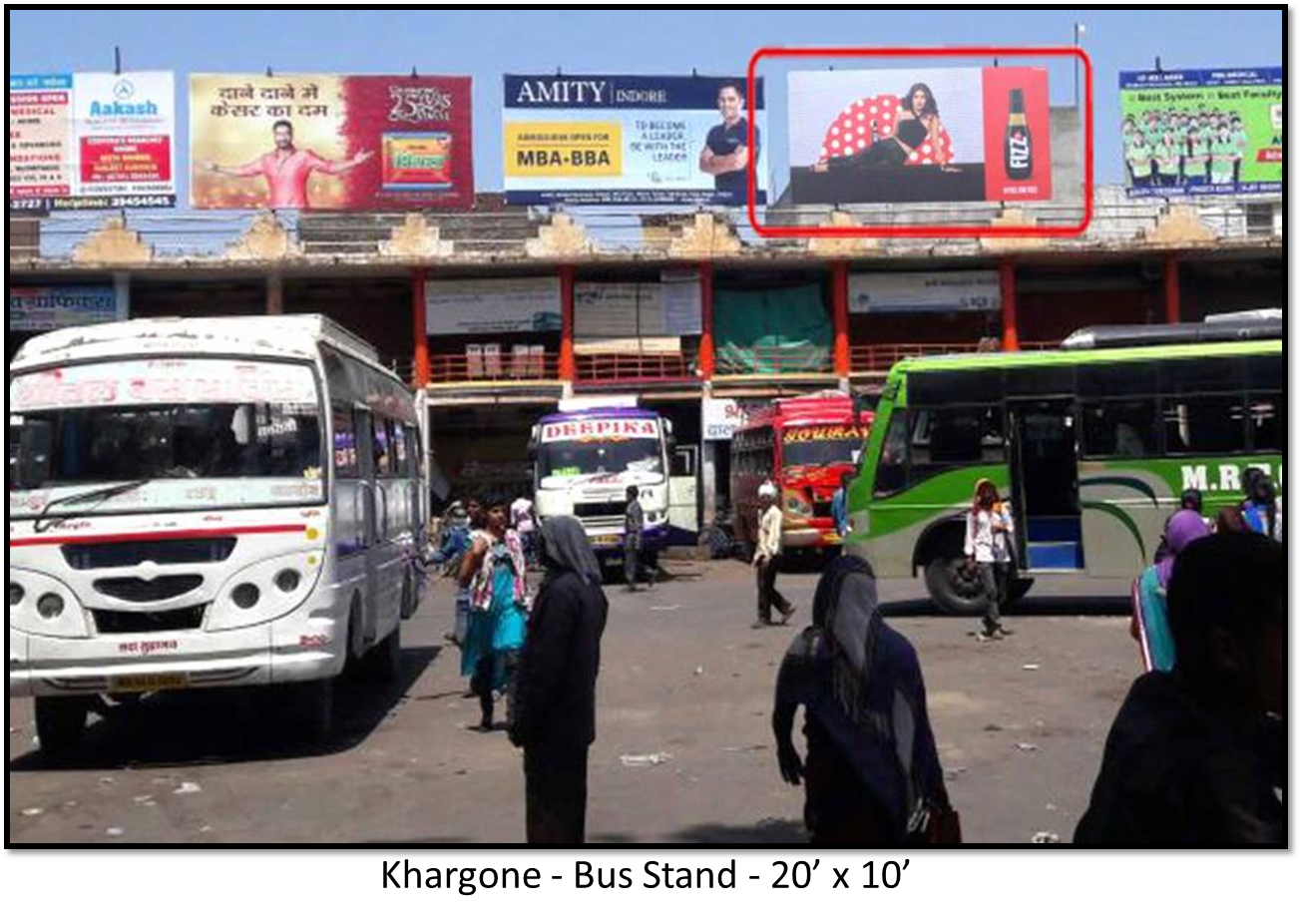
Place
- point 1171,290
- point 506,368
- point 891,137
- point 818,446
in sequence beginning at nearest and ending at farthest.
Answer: point 1171,290, point 891,137, point 818,446, point 506,368

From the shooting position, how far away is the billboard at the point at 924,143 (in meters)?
21.6

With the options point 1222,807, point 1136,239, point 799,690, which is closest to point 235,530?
point 799,690

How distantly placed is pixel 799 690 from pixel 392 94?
31.5 meters

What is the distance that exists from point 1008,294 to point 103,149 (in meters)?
19.4

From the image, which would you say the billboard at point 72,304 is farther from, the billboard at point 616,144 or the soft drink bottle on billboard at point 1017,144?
the soft drink bottle on billboard at point 1017,144

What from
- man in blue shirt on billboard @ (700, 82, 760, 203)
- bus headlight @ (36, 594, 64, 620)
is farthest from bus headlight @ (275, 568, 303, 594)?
man in blue shirt on billboard @ (700, 82, 760, 203)

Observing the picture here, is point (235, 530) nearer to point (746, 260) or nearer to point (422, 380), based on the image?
point (422, 380)

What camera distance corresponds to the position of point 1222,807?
107 inches

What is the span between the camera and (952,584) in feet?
55.4

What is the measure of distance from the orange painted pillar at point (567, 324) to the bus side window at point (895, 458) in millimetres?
14767

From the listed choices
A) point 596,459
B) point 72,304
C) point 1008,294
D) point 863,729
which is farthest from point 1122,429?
point 72,304

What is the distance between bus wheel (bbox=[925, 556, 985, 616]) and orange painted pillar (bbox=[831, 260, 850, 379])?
15.0 metres

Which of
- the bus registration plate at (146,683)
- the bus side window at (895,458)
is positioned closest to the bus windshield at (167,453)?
the bus registration plate at (146,683)

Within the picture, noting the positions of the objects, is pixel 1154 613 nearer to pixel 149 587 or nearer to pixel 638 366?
pixel 149 587
